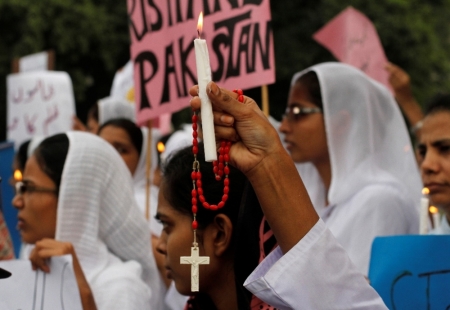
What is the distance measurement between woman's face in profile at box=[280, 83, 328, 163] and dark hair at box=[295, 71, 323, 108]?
3 cm

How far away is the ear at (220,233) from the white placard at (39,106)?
5.49 meters

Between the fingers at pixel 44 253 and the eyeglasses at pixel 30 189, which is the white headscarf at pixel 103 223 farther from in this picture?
the fingers at pixel 44 253

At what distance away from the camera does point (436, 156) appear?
146 inches

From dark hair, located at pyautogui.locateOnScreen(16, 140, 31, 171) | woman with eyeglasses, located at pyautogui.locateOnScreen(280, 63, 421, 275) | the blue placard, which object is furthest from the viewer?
dark hair, located at pyautogui.locateOnScreen(16, 140, 31, 171)

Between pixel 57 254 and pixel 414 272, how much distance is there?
123 cm

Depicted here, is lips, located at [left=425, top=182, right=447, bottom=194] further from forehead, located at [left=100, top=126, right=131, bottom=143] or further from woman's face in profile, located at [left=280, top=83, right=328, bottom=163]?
forehead, located at [left=100, top=126, right=131, bottom=143]

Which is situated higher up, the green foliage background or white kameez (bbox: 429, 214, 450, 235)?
the green foliage background

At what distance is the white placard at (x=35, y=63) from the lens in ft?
32.5

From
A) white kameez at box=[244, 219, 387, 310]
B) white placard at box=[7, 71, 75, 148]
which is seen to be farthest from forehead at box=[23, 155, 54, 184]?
white placard at box=[7, 71, 75, 148]

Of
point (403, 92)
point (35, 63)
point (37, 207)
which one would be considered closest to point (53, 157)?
point (37, 207)

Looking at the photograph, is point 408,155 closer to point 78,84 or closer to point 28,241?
point 28,241

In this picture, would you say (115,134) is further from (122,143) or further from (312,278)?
(312,278)

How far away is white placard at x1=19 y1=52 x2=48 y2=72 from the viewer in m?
9.91

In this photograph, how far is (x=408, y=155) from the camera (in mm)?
4727
